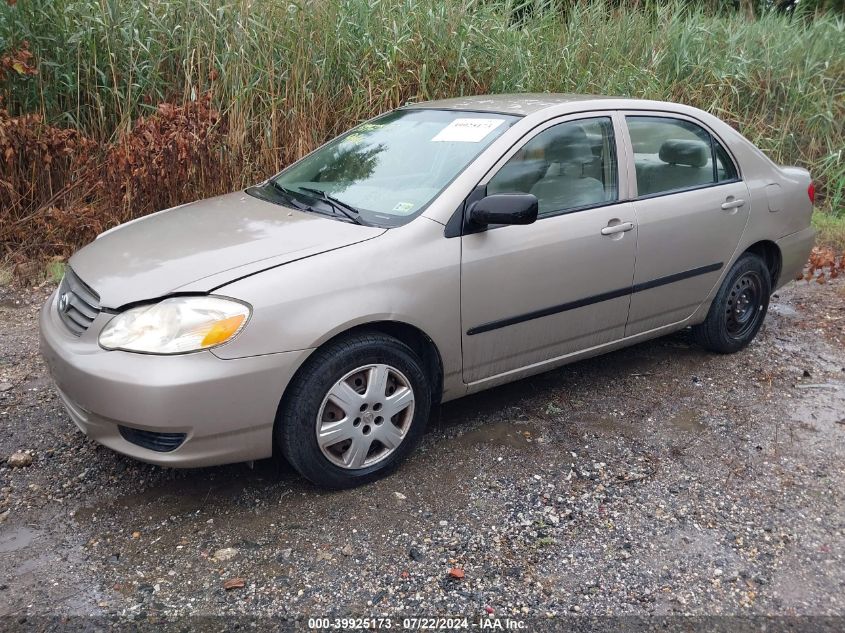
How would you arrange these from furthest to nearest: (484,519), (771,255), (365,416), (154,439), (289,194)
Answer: (771,255), (289,194), (365,416), (484,519), (154,439)

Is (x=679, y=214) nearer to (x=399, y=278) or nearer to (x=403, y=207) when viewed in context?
(x=403, y=207)

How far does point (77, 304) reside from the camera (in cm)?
302

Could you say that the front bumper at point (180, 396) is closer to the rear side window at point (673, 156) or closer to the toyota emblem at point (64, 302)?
the toyota emblem at point (64, 302)

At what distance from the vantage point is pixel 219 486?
3.13 meters

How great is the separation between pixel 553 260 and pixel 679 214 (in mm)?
946

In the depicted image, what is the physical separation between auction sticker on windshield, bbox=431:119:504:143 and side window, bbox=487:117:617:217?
0.19 m

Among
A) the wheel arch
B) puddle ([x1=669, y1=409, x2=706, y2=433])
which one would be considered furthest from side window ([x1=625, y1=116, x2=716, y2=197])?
puddle ([x1=669, y1=409, x2=706, y2=433])

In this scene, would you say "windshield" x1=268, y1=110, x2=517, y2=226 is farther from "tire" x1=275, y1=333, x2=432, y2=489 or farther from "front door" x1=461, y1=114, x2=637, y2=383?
"tire" x1=275, y1=333, x2=432, y2=489

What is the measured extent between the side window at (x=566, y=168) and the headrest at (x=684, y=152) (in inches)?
16.7

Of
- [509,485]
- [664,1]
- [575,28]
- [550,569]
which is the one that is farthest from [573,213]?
[664,1]

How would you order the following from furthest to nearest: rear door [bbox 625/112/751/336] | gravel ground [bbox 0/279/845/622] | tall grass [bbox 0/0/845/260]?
tall grass [bbox 0/0/845/260] < rear door [bbox 625/112/751/336] < gravel ground [bbox 0/279/845/622]

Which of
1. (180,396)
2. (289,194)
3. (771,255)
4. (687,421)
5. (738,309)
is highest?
(289,194)

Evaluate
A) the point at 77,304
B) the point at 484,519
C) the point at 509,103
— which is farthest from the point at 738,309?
the point at 77,304

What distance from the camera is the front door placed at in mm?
3320
